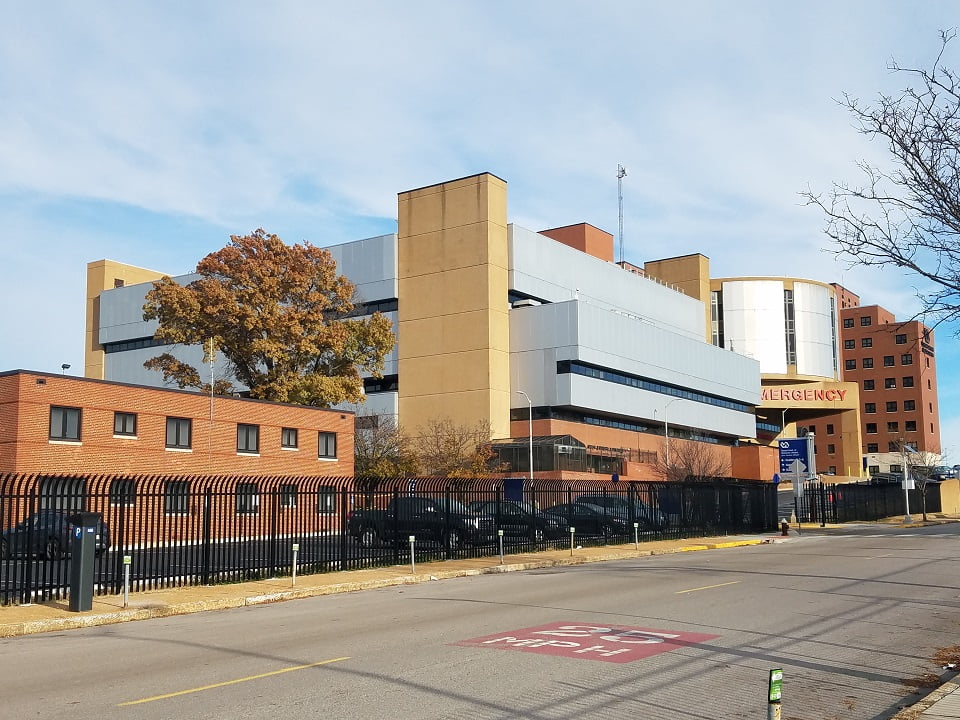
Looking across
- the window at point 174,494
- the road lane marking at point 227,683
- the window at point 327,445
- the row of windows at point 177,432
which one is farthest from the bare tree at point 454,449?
the road lane marking at point 227,683

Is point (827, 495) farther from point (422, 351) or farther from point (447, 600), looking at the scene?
point (447, 600)

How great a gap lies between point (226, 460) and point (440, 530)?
19.5 meters

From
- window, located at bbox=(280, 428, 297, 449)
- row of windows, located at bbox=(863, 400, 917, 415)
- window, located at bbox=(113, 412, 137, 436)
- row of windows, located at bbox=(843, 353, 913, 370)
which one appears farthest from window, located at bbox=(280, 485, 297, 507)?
row of windows, located at bbox=(863, 400, 917, 415)

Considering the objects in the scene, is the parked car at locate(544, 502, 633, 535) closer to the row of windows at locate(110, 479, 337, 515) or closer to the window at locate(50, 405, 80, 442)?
the row of windows at locate(110, 479, 337, 515)

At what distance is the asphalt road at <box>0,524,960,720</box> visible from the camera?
8430mm

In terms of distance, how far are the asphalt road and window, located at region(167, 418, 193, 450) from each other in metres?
24.6

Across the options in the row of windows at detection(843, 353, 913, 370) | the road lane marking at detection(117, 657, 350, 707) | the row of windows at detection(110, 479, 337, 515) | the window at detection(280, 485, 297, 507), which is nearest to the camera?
the road lane marking at detection(117, 657, 350, 707)

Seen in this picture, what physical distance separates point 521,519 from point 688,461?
195ft

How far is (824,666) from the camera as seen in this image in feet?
33.9

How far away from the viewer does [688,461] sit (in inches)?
3428

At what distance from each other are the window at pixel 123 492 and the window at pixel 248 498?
2461 mm

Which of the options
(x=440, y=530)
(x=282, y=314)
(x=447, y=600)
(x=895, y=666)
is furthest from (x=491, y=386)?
(x=895, y=666)

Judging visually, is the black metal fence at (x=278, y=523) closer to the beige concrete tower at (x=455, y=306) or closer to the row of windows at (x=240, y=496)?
the row of windows at (x=240, y=496)

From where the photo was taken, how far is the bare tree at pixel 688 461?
84.9 meters
